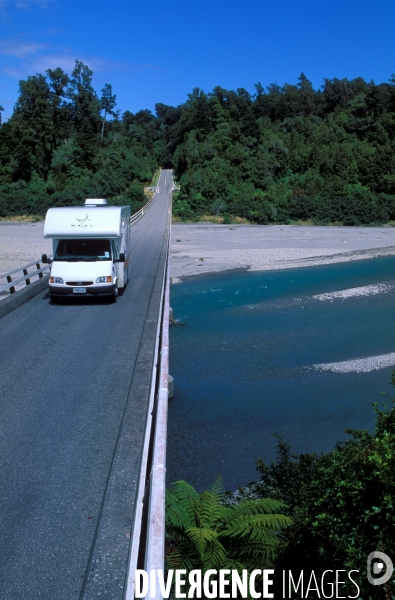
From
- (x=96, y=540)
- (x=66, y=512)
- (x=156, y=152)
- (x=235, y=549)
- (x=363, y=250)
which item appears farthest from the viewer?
(x=156, y=152)

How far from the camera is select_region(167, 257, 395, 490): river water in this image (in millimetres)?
14039

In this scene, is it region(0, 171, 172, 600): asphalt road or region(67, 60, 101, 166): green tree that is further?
region(67, 60, 101, 166): green tree

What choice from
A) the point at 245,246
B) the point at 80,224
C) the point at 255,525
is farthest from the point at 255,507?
the point at 245,246

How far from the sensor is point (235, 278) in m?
36.7

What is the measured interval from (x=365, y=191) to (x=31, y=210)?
47.1 meters

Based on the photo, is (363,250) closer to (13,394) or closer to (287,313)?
(287,313)

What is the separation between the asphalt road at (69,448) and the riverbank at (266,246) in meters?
21.8

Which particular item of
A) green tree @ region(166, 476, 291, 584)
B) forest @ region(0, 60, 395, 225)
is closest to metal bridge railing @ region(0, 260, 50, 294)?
green tree @ region(166, 476, 291, 584)

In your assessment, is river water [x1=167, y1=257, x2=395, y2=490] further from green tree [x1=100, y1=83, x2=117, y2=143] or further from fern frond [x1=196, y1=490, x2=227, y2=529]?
green tree [x1=100, y1=83, x2=117, y2=143]

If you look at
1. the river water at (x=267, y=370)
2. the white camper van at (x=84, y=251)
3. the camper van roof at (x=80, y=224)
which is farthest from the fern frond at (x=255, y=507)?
the camper van roof at (x=80, y=224)

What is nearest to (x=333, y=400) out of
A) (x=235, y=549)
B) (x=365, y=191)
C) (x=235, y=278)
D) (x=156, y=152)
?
(x=235, y=549)

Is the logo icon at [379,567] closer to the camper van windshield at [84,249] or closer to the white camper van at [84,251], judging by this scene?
the white camper van at [84,251]

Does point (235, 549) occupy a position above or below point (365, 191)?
below

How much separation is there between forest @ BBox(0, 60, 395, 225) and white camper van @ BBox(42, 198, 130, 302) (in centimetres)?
5474
